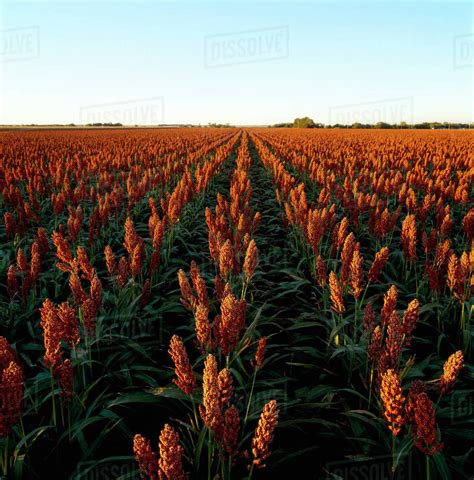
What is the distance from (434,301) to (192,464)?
2.86 m

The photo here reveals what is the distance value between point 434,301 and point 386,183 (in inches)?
147

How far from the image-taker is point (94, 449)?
6.61 feet

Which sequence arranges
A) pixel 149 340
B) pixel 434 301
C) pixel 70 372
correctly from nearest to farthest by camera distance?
1. pixel 70 372
2. pixel 149 340
3. pixel 434 301

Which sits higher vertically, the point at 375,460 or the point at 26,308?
the point at 26,308

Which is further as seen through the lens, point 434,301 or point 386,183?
point 386,183

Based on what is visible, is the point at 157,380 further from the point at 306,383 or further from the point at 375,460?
the point at 375,460

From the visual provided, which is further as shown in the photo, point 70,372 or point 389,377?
point 70,372

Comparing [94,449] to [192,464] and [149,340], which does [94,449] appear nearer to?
[192,464]

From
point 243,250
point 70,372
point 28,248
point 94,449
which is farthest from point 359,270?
point 28,248

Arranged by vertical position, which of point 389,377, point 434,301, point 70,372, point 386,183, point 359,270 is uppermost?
point 386,183

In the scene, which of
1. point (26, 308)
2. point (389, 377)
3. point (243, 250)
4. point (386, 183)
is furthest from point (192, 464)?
point (386, 183)

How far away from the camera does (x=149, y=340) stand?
3.32m

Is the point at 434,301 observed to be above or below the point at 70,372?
below

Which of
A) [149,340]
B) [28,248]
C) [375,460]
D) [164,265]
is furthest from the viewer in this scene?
[28,248]
